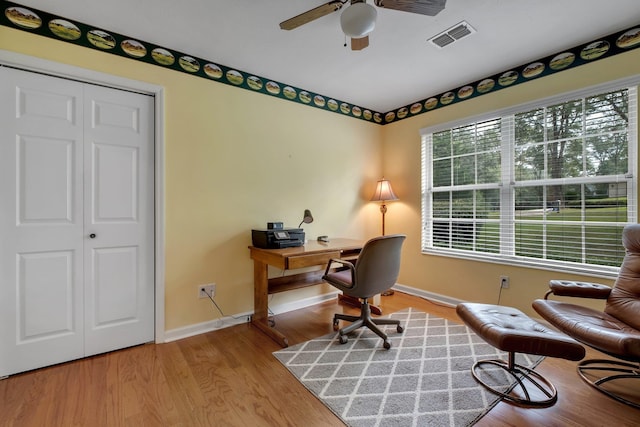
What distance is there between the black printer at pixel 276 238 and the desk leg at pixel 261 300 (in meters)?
0.19

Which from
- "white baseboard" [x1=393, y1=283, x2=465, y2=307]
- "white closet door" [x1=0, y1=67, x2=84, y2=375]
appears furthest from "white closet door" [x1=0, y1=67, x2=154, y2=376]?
"white baseboard" [x1=393, y1=283, x2=465, y2=307]

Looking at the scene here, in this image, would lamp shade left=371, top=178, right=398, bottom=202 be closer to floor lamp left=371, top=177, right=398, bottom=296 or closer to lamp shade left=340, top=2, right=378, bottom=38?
floor lamp left=371, top=177, right=398, bottom=296

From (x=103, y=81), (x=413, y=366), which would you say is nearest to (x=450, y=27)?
(x=413, y=366)

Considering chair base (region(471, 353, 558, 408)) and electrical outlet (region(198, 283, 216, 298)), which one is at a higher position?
electrical outlet (region(198, 283, 216, 298))

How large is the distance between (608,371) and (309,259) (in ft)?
7.05

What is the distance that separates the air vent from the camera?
2.04 m

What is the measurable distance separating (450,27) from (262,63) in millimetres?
1582

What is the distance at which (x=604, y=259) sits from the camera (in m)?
2.25

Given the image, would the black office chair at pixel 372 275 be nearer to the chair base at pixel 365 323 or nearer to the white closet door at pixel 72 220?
the chair base at pixel 365 323

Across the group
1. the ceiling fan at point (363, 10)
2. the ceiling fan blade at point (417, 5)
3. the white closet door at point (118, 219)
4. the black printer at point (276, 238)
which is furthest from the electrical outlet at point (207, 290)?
the ceiling fan blade at point (417, 5)

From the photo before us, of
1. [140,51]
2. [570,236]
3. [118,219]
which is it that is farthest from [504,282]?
[140,51]

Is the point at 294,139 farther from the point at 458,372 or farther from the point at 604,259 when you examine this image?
the point at 604,259

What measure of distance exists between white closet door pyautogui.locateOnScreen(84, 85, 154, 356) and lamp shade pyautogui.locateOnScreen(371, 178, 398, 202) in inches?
98.7

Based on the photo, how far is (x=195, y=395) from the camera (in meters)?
1.63
